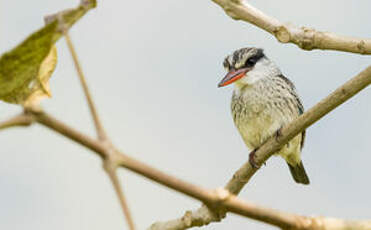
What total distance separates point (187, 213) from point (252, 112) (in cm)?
199

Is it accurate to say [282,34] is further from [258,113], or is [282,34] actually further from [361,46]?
[258,113]

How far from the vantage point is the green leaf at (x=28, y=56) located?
0.88m

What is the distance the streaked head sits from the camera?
450 centimetres

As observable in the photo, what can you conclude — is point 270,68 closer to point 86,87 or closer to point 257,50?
point 257,50

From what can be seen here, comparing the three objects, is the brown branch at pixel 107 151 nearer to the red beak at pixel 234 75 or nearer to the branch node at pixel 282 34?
the branch node at pixel 282 34

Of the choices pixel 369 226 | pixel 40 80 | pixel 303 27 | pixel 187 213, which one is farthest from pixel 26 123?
pixel 187 213

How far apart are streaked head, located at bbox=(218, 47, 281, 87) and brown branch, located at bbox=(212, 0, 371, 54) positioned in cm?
215

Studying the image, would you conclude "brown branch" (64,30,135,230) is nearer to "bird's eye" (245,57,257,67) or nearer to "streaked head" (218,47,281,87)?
"streaked head" (218,47,281,87)

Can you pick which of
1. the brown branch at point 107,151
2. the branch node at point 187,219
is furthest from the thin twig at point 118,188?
the branch node at point 187,219

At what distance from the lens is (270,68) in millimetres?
4688

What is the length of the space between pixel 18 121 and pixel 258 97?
12.4 feet

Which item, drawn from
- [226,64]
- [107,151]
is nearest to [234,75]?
[226,64]

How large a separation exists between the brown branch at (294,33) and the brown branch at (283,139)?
0.28m

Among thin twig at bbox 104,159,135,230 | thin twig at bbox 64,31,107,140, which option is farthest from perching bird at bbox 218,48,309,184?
thin twig at bbox 104,159,135,230
